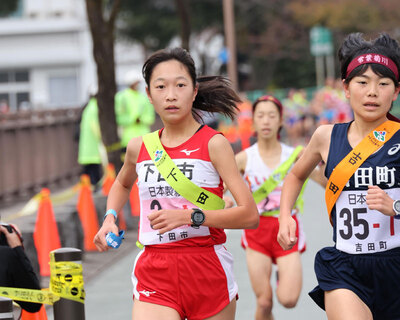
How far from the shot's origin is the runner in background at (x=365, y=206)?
14.9 feet

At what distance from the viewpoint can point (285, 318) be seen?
7.96m

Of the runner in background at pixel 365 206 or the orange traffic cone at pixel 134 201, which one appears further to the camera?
the orange traffic cone at pixel 134 201

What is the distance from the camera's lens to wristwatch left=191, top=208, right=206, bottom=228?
14.2 ft

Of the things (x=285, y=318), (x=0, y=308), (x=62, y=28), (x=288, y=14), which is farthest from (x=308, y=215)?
(x=62, y=28)

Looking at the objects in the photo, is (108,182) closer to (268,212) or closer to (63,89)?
(268,212)

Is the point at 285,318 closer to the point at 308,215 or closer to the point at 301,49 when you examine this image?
the point at 308,215

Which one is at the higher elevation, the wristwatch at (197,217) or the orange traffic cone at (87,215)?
the wristwatch at (197,217)

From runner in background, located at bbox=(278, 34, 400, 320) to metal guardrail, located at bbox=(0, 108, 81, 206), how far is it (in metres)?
12.7

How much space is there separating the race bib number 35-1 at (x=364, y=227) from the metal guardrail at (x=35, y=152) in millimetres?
12787

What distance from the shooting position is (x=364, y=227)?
4574 mm

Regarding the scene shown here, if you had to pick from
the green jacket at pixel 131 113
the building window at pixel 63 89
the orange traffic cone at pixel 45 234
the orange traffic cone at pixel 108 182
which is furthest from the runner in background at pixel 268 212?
the building window at pixel 63 89

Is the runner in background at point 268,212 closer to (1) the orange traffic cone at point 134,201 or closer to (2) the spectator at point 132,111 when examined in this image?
(1) the orange traffic cone at point 134,201

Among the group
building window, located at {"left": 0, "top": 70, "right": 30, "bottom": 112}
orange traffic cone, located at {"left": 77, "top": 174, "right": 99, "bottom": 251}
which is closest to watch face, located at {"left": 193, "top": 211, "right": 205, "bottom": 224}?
orange traffic cone, located at {"left": 77, "top": 174, "right": 99, "bottom": 251}

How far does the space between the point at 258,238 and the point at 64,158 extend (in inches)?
601
